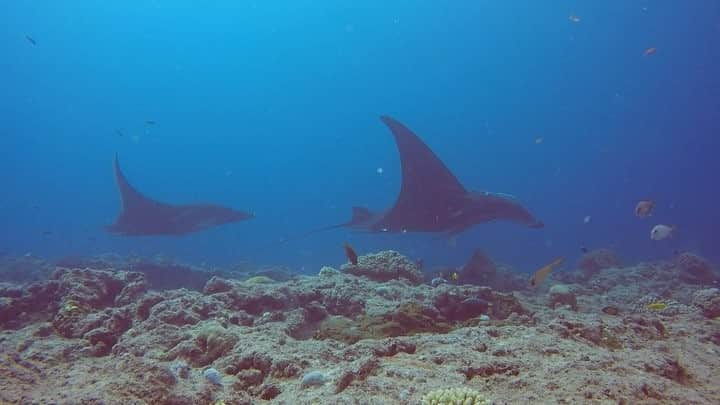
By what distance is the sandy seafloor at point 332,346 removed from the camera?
2559mm

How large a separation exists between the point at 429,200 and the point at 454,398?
268 inches

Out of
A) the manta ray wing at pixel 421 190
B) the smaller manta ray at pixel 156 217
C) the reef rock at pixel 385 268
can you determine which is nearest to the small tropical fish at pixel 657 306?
the reef rock at pixel 385 268

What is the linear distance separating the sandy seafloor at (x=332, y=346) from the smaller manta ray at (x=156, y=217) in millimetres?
6680

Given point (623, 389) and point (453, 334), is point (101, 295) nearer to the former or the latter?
point (453, 334)

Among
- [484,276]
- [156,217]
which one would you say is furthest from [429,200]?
[156,217]

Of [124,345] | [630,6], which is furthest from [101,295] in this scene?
[630,6]

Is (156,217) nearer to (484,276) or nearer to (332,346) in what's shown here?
(484,276)

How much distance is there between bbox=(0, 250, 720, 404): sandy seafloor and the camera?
2.56 m

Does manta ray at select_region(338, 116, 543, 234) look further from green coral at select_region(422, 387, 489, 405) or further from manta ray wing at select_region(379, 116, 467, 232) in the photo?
green coral at select_region(422, 387, 489, 405)

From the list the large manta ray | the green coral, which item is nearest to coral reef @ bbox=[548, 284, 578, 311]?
the large manta ray

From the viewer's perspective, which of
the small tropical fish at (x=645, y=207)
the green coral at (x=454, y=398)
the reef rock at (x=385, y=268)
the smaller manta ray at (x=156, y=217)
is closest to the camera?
the green coral at (x=454, y=398)

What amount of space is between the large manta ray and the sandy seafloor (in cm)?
244

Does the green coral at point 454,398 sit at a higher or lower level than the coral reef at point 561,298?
higher

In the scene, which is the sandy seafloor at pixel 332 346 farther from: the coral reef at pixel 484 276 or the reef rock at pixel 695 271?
the reef rock at pixel 695 271
